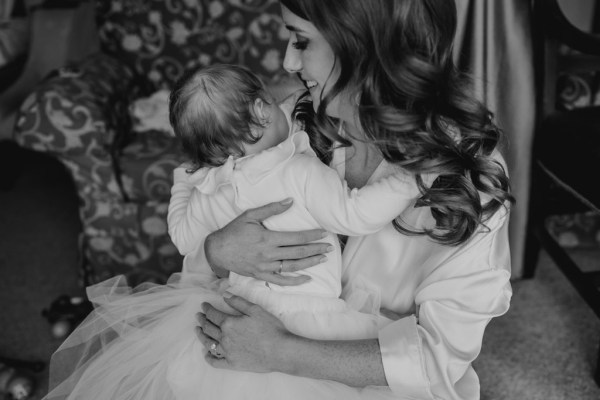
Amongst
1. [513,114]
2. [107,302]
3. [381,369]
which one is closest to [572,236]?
[513,114]

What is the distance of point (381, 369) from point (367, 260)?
0.25 metres

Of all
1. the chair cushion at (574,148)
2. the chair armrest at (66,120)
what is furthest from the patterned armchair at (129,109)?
the chair cushion at (574,148)

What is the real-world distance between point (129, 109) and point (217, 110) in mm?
1369

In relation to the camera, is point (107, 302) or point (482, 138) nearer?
point (482, 138)

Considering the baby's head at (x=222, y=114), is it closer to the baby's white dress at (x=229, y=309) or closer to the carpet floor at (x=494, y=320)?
the baby's white dress at (x=229, y=309)

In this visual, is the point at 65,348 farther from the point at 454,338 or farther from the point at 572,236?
the point at 572,236

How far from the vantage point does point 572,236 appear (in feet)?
7.07

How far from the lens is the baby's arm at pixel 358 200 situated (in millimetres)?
938

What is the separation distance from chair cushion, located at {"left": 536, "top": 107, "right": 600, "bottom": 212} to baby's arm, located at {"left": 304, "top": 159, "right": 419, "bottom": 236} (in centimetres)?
72

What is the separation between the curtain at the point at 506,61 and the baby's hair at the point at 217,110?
0.82 meters

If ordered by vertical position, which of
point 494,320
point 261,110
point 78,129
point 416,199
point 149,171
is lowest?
point 494,320

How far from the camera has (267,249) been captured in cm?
107

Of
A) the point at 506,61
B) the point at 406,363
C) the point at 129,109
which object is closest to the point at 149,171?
the point at 129,109

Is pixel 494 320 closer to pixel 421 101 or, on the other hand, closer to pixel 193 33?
pixel 421 101
